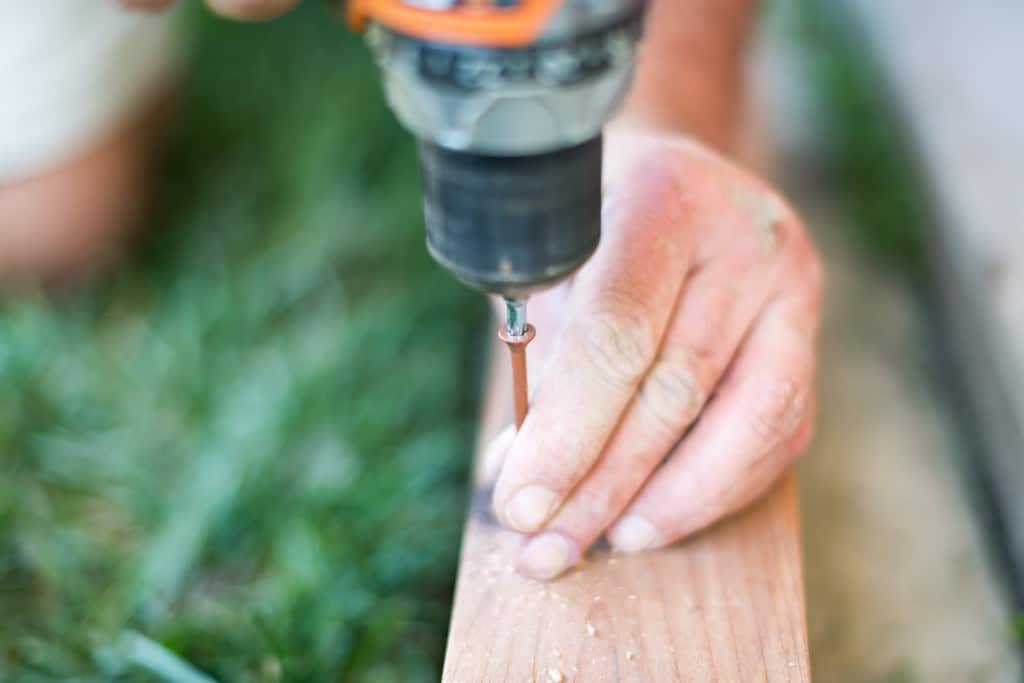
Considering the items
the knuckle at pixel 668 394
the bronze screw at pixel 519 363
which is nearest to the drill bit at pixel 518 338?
the bronze screw at pixel 519 363

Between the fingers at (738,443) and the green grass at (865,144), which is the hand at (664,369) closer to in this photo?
the fingers at (738,443)

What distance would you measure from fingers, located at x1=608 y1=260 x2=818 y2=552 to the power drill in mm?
278

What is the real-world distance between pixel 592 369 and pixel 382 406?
30.3 inches

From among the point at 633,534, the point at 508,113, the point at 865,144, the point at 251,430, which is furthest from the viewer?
the point at 865,144

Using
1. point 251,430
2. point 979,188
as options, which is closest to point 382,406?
point 251,430

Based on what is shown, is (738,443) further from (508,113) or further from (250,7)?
(250,7)

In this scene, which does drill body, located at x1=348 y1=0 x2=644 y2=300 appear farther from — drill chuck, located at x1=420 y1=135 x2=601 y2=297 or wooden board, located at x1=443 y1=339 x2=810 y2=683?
wooden board, located at x1=443 y1=339 x2=810 y2=683

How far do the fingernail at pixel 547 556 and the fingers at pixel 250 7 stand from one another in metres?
0.53

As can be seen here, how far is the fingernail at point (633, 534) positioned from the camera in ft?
2.72

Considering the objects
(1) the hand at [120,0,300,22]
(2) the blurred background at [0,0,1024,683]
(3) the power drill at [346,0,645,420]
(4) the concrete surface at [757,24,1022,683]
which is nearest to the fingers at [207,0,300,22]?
(1) the hand at [120,0,300,22]

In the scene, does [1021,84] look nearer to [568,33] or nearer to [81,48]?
[568,33]

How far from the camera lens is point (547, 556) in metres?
0.80

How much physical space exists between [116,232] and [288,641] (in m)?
1.16

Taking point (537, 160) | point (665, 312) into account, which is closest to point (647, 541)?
point (665, 312)
